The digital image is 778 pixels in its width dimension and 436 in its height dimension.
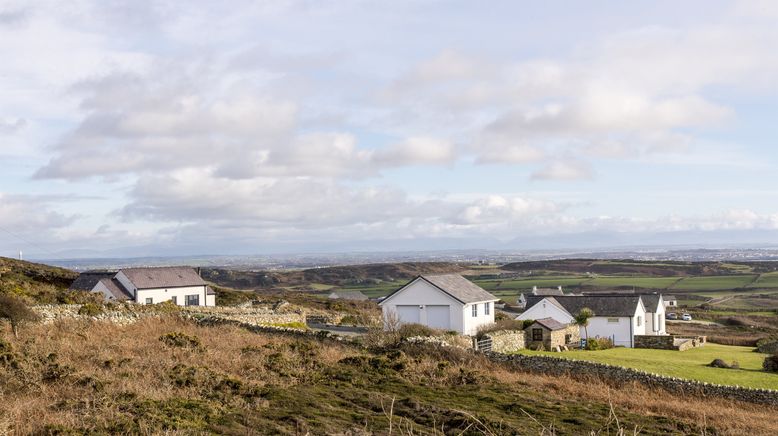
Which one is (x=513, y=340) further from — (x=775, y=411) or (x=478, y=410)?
(x=478, y=410)

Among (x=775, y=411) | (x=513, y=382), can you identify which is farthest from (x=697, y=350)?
(x=513, y=382)

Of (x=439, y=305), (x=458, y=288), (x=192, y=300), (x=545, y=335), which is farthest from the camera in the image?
(x=192, y=300)

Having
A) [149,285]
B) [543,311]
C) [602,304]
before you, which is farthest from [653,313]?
[149,285]

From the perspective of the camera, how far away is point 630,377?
81.7 ft

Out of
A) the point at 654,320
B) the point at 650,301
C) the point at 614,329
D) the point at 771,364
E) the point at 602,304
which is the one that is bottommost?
the point at 654,320

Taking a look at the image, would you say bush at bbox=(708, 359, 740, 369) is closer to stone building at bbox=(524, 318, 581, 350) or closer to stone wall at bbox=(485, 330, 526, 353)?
stone building at bbox=(524, 318, 581, 350)

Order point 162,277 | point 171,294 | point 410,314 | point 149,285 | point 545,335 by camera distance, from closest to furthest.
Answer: point 545,335 → point 410,314 → point 149,285 → point 171,294 → point 162,277

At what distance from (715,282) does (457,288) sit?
127 metres

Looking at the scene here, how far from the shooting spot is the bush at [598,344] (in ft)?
148

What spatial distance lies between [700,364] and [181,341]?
25731 mm

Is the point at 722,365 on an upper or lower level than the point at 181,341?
lower

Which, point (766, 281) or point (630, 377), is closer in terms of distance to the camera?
point (630, 377)

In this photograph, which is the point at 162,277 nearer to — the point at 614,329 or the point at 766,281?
the point at 614,329

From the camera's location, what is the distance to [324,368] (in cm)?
2106
